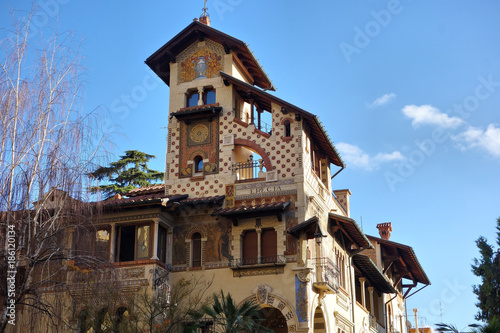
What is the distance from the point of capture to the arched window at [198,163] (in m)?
31.5

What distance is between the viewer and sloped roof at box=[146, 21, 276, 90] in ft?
107

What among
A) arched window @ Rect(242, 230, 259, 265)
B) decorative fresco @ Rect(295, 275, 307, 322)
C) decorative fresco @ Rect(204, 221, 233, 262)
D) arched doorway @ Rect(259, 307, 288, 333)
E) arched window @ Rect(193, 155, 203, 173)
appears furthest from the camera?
arched window @ Rect(193, 155, 203, 173)

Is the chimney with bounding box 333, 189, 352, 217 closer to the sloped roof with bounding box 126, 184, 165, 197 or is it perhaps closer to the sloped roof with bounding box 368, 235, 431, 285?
the sloped roof with bounding box 368, 235, 431, 285

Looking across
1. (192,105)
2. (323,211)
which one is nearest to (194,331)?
(323,211)

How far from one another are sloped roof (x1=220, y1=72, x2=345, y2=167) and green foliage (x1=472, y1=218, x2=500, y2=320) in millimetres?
9316

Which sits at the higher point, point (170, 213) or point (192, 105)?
point (192, 105)

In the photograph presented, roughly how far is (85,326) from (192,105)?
42.5ft

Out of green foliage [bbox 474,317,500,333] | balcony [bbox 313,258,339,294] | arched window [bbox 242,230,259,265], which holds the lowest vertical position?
green foliage [bbox 474,317,500,333]

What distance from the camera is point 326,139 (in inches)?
1273

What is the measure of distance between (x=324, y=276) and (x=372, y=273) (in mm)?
10770

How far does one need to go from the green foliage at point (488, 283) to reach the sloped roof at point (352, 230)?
18.8 feet

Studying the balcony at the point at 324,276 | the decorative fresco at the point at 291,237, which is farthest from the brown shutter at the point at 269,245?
the balcony at the point at 324,276

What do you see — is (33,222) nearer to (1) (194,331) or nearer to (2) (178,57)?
(1) (194,331)

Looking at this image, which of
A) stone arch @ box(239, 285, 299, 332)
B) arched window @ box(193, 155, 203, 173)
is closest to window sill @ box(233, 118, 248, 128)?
arched window @ box(193, 155, 203, 173)
